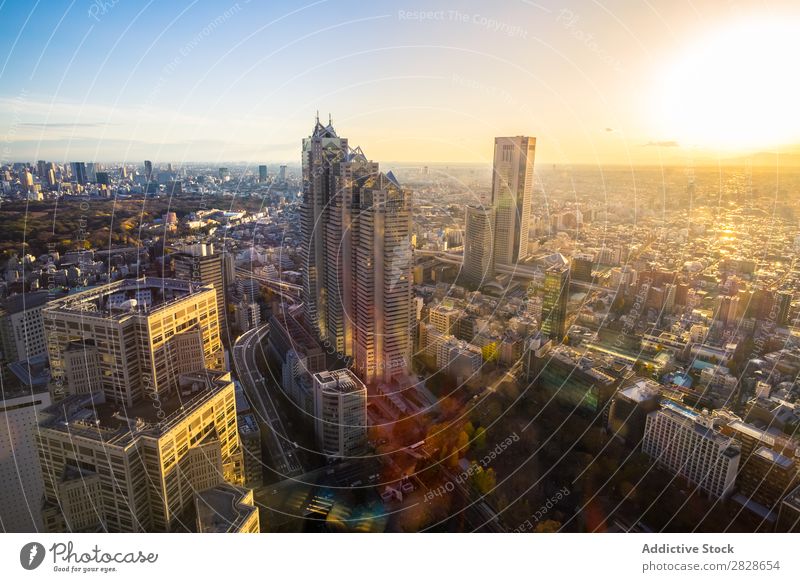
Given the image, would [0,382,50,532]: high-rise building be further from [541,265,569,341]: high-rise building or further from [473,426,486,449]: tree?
→ [541,265,569,341]: high-rise building

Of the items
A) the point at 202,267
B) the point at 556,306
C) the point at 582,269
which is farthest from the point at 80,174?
the point at 582,269

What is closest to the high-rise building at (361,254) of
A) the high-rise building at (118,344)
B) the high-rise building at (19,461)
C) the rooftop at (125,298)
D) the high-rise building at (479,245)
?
the rooftop at (125,298)

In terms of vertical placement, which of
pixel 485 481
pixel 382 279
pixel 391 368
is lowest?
pixel 485 481

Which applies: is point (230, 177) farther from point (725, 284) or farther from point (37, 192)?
point (725, 284)

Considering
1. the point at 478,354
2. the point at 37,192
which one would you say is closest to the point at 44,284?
the point at 37,192

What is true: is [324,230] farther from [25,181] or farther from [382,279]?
[25,181]

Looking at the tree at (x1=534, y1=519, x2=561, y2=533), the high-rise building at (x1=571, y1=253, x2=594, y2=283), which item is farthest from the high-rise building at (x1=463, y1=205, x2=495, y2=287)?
the tree at (x1=534, y1=519, x2=561, y2=533)
